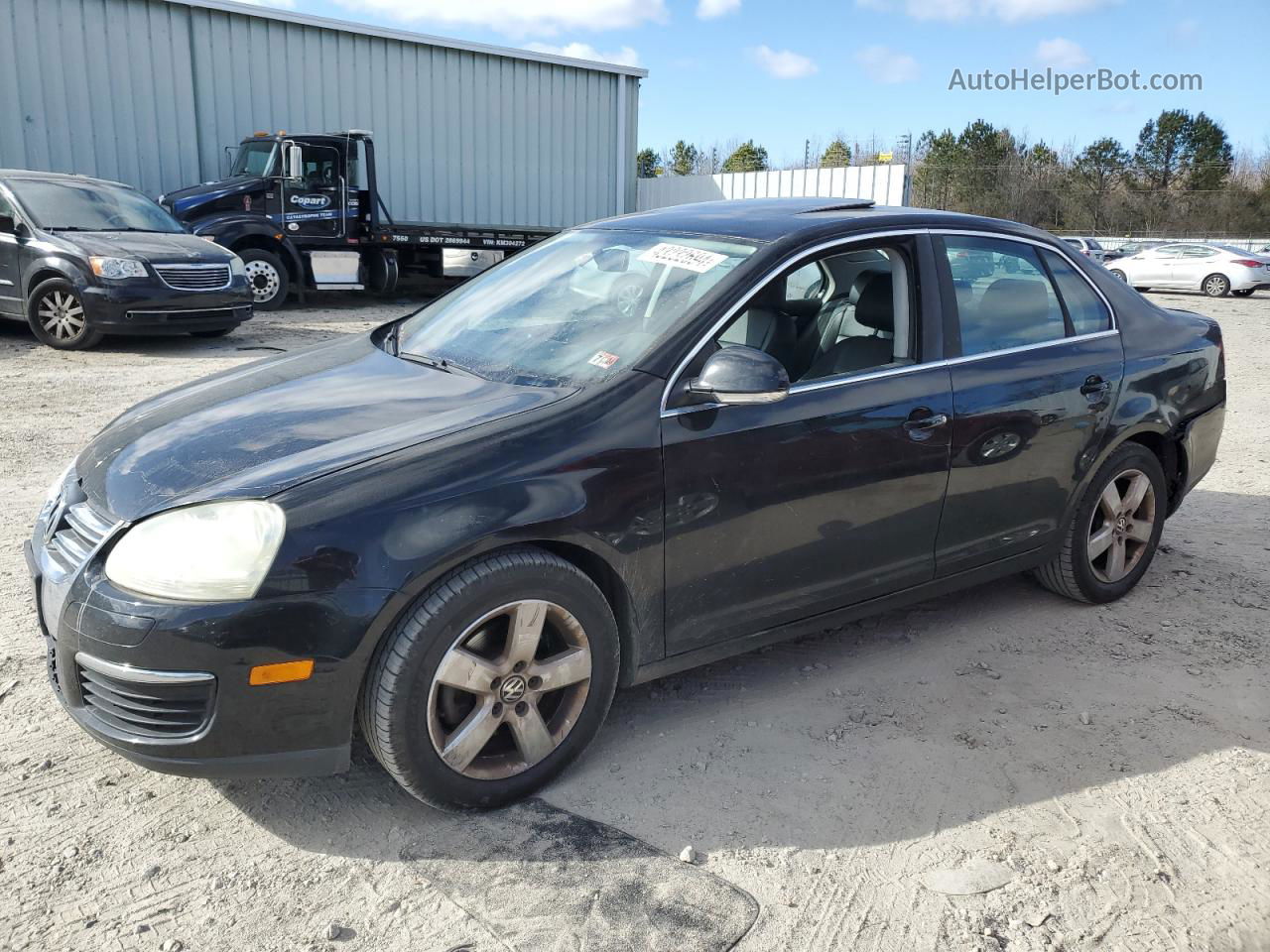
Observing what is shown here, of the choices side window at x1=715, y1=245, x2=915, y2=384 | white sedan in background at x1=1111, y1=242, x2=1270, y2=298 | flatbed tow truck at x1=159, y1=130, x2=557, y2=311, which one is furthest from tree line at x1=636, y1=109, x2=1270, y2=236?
side window at x1=715, y1=245, x2=915, y2=384

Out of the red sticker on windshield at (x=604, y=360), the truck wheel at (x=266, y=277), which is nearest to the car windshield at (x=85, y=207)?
the truck wheel at (x=266, y=277)

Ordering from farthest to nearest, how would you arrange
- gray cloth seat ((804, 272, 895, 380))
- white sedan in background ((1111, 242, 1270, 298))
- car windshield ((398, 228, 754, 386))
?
white sedan in background ((1111, 242, 1270, 298)), gray cloth seat ((804, 272, 895, 380)), car windshield ((398, 228, 754, 386))

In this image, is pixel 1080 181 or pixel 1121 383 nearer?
pixel 1121 383

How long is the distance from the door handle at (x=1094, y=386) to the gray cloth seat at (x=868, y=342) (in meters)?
0.94

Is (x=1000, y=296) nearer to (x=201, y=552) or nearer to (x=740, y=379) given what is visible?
(x=740, y=379)

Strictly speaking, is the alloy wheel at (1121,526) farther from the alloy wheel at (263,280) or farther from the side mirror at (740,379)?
the alloy wheel at (263,280)

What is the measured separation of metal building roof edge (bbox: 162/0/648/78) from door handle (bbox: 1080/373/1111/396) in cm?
1718

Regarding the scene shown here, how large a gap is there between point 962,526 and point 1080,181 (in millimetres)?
58446

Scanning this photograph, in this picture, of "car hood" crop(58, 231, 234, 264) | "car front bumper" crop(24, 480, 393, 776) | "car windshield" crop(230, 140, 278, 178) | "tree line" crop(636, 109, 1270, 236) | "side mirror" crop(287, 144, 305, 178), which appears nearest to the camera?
"car front bumper" crop(24, 480, 393, 776)

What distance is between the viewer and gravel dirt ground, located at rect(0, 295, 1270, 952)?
2.43m

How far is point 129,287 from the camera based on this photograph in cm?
1009

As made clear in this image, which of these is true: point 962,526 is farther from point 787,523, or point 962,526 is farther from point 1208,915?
point 1208,915

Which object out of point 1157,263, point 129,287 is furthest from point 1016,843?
point 1157,263

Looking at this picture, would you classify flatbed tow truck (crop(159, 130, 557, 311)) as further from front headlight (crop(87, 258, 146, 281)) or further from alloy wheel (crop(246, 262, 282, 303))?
front headlight (crop(87, 258, 146, 281))
